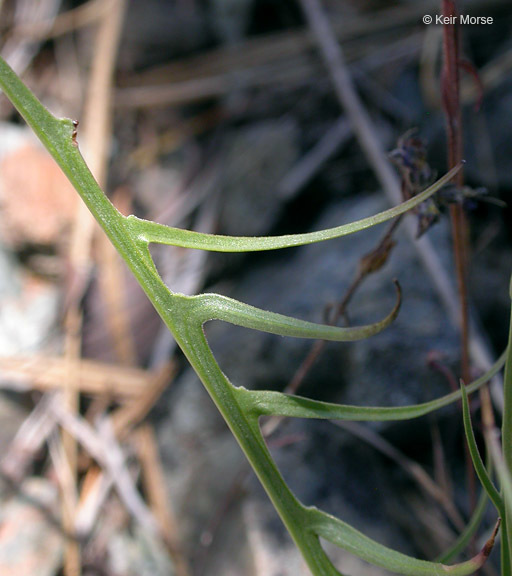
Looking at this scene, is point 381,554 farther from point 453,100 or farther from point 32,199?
point 32,199

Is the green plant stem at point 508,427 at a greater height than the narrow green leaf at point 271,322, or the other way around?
the narrow green leaf at point 271,322

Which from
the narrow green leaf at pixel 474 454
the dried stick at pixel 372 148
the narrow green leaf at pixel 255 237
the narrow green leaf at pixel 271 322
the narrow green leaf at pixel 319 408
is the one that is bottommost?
the narrow green leaf at pixel 474 454

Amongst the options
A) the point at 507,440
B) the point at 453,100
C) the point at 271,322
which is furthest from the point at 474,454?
the point at 453,100

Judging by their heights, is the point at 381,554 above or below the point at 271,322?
below

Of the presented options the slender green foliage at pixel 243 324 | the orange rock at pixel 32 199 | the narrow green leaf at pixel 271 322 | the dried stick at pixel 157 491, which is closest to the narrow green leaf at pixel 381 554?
the slender green foliage at pixel 243 324

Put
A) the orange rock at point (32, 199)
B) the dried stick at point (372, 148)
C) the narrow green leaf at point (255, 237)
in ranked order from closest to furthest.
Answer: the narrow green leaf at point (255, 237)
the dried stick at point (372, 148)
the orange rock at point (32, 199)

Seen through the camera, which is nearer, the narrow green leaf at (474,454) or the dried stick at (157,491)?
the narrow green leaf at (474,454)

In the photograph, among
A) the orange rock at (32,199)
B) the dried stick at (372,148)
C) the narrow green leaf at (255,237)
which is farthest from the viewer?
the orange rock at (32,199)

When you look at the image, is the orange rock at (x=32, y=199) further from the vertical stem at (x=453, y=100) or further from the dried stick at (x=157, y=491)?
the vertical stem at (x=453, y=100)
